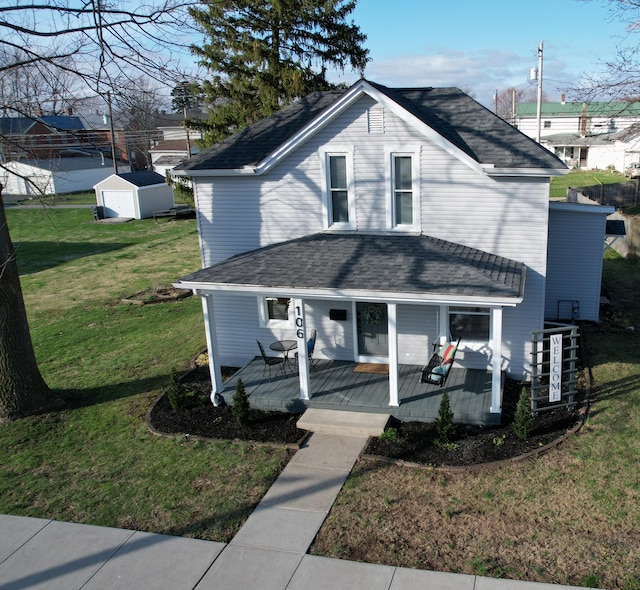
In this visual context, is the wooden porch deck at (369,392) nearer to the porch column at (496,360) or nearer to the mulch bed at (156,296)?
the porch column at (496,360)

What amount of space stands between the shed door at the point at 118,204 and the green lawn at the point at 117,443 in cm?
1866

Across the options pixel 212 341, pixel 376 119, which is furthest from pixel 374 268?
pixel 212 341

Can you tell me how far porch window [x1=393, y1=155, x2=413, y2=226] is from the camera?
511 inches

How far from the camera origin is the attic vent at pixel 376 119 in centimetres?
1258

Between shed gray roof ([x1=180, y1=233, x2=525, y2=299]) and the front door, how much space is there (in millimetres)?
1460

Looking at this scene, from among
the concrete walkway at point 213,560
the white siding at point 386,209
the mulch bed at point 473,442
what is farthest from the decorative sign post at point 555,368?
the concrete walkway at point 213,560

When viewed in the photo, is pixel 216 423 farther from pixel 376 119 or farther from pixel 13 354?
pixel 376 119

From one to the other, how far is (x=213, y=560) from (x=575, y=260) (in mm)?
13178

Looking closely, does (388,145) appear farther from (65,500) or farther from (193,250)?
(193,250)

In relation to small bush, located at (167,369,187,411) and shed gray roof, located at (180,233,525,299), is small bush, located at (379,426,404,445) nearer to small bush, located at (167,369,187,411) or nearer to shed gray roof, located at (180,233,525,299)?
shed gray roof, located at (180,233,525,299)

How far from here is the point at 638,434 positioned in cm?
1047

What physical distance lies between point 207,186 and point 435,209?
213 inches

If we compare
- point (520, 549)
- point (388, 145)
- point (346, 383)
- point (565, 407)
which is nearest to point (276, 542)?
point (520, 549)

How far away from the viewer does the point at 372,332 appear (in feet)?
45.3
